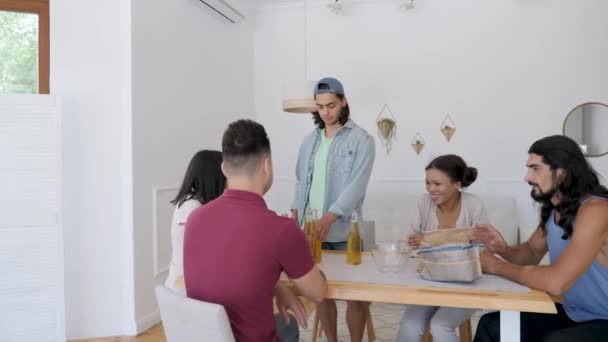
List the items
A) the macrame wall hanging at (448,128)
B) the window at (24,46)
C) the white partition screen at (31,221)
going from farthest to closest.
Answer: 1. the macrame wall hanging at (448,128)
2. the window at (24,46)
3. the white partition screen at (31,221)

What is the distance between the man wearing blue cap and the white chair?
3.31ft

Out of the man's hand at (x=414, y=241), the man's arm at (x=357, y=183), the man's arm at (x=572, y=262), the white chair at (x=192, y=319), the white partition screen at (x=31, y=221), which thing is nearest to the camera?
the white chair at (x=192, y=319)

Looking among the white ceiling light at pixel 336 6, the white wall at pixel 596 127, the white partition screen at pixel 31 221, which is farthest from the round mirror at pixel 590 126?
the white partition screen at pixel 31 221

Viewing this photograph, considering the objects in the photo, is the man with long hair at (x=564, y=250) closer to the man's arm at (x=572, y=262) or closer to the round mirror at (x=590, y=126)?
the man's arm at (x=572, y=262)

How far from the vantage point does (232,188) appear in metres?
1.25

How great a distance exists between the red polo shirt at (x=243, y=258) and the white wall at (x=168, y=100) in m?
1.89

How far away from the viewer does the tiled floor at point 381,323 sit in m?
2.84

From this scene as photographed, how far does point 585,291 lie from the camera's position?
4.99ft

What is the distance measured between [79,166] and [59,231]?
1.35 ft

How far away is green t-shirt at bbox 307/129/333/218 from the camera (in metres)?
2.24

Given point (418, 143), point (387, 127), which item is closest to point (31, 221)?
point (387, 127)

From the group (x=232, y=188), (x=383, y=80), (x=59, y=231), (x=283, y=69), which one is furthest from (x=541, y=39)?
(x=59, y=231)

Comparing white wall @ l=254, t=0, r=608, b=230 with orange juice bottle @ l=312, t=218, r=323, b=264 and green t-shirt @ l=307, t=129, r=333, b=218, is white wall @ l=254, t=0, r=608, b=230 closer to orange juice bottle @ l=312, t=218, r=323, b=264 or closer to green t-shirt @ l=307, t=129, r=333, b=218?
green t-shirt @ l=307, t=129, r=333, b=218

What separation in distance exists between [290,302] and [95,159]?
198 cm
